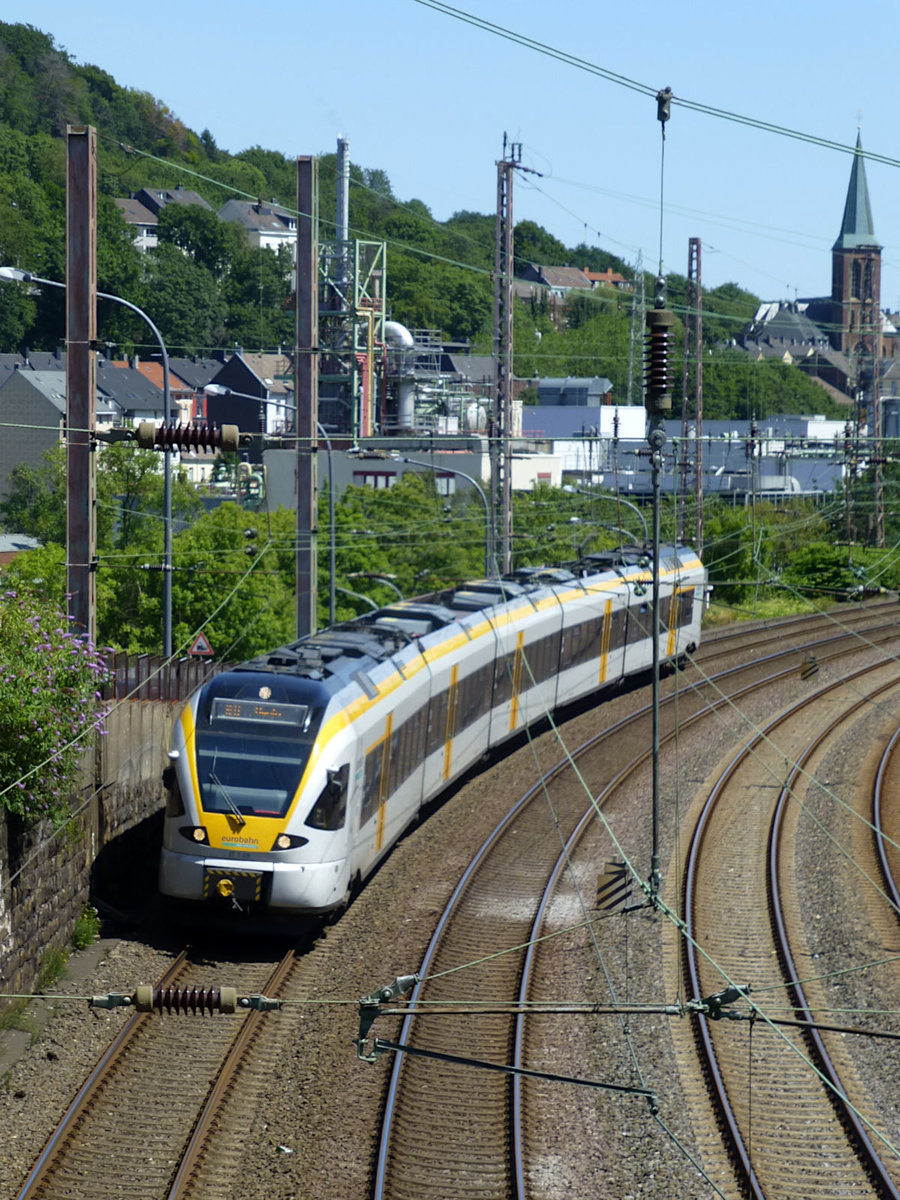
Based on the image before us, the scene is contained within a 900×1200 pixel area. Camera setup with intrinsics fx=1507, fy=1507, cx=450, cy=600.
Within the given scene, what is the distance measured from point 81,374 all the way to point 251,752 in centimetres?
444

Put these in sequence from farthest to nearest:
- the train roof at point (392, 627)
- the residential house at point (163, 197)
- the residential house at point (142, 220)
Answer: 1. the residential house at point (163, 197)
2. the residential house at point (142, 220)
3. the train roof at point (392, 627)

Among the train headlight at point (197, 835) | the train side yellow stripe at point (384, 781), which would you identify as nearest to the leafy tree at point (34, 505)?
the train side yellow stripe at point (384, 781)

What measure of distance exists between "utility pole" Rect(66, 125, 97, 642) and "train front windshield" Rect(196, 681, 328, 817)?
5.55 ft

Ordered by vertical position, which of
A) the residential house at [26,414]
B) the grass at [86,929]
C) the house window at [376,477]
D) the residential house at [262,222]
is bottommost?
the grass at [86,929]

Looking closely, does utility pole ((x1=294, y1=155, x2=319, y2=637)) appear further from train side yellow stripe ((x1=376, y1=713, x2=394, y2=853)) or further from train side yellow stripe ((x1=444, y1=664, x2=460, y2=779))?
train side yellow stripe ((x1=376, y1=713, x2=394, y2=853))

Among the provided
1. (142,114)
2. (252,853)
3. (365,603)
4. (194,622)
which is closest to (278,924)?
(252,853)

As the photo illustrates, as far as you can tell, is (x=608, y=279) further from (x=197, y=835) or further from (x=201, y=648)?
(x=197, y=835)

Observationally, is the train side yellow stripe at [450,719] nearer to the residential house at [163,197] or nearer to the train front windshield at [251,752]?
the train front windshield at [251,752]

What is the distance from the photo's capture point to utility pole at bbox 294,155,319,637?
65.8ft

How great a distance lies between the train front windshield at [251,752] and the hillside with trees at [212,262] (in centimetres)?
8057

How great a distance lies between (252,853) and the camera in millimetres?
15367

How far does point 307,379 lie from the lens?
2064 centimetres

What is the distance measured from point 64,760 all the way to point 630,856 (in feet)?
27.1

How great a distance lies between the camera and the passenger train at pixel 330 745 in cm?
1538
